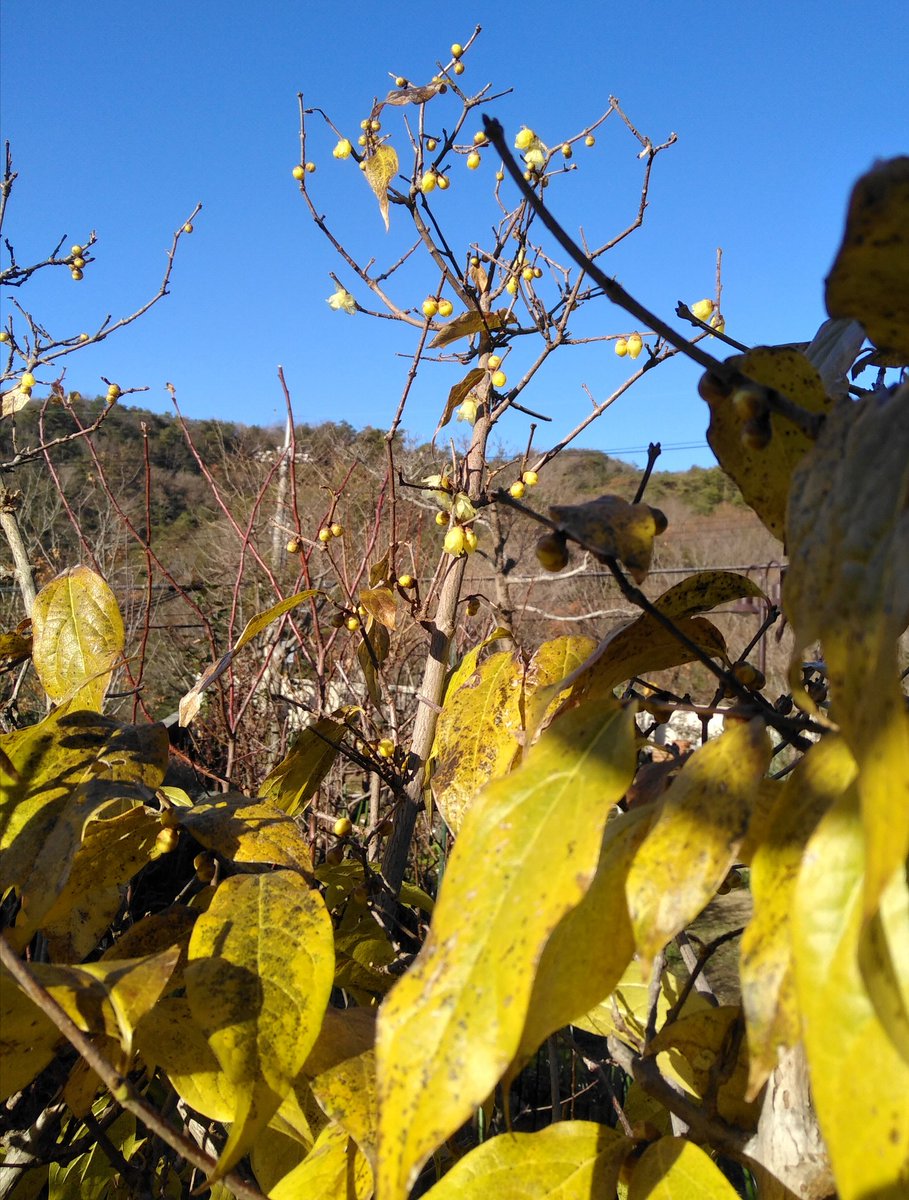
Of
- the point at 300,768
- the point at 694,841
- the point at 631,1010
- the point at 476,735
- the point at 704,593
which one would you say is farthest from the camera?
the point at 300,768

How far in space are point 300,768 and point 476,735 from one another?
340mm

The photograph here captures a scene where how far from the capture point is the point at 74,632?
79 centimetres

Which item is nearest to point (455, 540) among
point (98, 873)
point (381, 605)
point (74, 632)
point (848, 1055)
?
point (381, 605)

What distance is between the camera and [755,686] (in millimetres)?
611

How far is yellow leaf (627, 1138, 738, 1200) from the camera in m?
0.42

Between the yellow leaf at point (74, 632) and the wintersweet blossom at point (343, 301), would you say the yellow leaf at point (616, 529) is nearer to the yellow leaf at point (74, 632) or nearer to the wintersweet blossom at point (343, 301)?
the yellow leaf at point (74, 632)

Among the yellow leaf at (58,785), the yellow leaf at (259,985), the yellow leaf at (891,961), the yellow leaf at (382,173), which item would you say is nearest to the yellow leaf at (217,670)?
the yellow leaf at (58,785)

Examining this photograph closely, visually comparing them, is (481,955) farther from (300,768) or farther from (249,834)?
(300,768)

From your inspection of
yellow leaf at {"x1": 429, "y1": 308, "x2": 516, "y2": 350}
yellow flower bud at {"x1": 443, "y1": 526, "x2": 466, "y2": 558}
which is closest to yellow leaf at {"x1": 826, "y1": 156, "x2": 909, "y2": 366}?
yellow flower bud at {"x1": 443, "y1": 526, "x2": 466, "y2": 558}

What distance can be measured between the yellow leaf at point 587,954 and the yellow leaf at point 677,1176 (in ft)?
0.49

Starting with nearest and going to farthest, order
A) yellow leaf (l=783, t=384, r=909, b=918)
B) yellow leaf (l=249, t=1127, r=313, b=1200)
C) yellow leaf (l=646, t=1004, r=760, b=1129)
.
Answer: yellow leaf (l=783, t=384, r=909, b=918) < yellow leaf (l=646, t=1004, r=760, b=1129) < yellow leaf (l=249, t=1127, r=313, b=1200)

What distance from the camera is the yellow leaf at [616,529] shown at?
36 cm

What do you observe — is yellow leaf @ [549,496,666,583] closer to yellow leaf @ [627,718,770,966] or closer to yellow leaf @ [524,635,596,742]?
yellow leaf @ [627,718,770,966]

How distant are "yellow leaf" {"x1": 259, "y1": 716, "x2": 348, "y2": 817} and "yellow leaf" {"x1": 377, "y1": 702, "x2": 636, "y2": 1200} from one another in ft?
2.02
